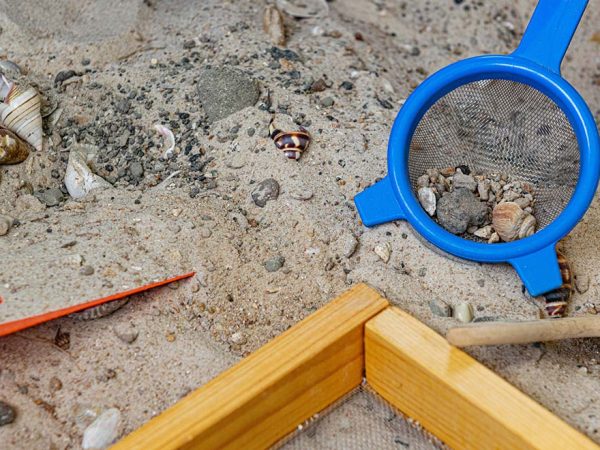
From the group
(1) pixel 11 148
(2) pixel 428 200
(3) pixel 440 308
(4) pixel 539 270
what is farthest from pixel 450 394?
(1) pixel 11 148

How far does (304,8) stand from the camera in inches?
110

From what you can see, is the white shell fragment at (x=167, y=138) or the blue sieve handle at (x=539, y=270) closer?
the blue sieve handle at (x=539, y=270)

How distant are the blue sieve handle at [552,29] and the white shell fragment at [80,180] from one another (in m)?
1.13

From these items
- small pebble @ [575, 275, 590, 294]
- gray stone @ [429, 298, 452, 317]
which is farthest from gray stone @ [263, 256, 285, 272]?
small pebble @ [575, 275, 590, 294]

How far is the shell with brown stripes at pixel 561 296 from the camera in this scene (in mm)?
1780

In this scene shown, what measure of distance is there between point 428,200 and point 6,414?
3.51ft

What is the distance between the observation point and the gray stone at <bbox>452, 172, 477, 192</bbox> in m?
1.95

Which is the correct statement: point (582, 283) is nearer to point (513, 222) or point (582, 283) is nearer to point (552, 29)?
point (513, 222)

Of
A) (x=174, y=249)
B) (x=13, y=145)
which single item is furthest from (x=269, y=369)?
(x=13, y=145)

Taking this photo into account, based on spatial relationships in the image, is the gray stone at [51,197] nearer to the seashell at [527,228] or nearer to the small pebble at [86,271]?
the small pebble at [86,271]

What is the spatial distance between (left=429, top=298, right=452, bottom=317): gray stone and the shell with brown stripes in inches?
9.2

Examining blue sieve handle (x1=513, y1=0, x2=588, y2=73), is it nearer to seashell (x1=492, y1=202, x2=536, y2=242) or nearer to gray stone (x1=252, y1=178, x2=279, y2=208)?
seashell (x1=492, y1=202, x2=536, y2=242)

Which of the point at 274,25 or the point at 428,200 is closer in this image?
the point at 428,200

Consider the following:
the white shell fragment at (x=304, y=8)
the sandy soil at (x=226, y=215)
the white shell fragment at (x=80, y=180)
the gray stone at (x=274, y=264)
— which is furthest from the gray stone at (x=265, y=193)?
the white shell fragment at (x=304, y=8)
